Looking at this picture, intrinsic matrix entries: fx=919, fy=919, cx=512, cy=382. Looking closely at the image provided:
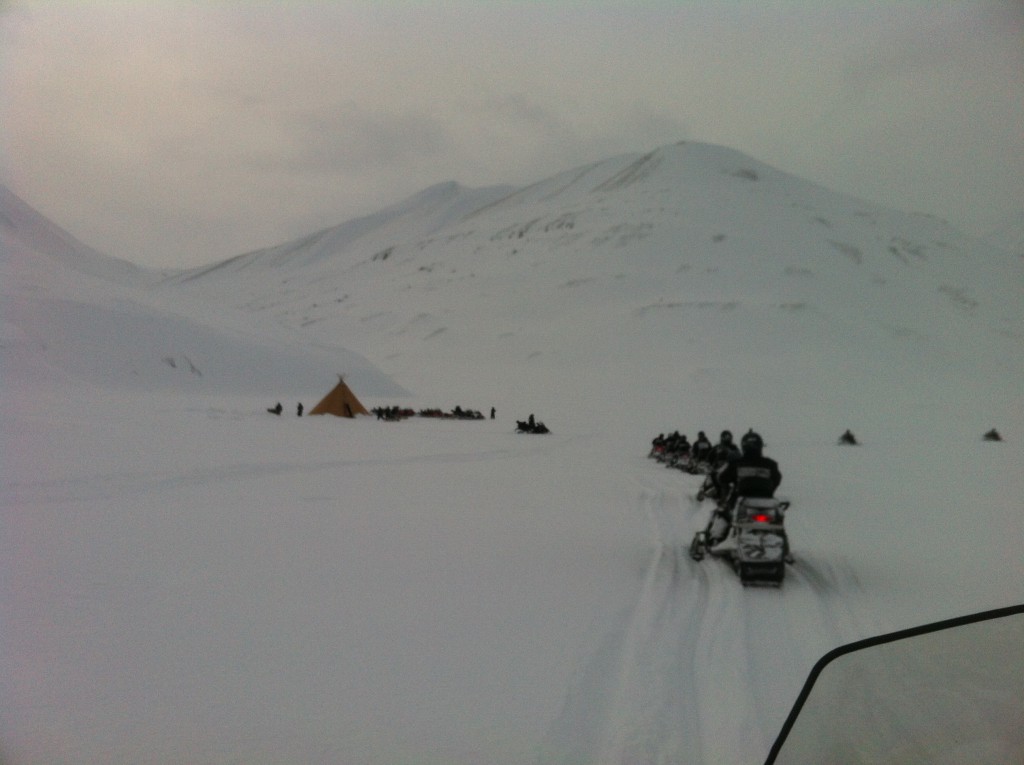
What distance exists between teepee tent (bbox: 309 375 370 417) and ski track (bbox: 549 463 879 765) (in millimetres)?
25276

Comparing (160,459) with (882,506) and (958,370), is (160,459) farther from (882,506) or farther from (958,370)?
(958,370)

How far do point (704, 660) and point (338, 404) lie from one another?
2915 cm

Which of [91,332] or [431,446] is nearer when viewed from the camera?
[431,446]

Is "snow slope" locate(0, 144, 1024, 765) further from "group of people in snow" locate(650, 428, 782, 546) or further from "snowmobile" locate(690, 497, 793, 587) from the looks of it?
"group of people in snow" locate(650, 428, 782, 546)

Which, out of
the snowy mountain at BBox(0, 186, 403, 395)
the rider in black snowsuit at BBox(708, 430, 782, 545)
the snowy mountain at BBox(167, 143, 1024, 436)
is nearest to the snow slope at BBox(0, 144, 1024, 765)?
the snowy mountain at BBox(0, 186, 403, 395)

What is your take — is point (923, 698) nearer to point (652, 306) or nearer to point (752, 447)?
point (752, 447)

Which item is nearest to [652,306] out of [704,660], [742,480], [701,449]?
[701,449]

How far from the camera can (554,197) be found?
14575cm

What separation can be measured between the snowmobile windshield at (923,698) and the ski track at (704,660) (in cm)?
180

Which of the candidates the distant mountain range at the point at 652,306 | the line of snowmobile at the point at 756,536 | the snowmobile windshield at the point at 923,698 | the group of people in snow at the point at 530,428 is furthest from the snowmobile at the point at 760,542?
the distant mountain range at the point at 652,306

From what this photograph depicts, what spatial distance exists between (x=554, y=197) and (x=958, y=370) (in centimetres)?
9289

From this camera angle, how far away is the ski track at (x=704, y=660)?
450cm

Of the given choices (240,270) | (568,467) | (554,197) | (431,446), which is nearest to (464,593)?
(568,467)

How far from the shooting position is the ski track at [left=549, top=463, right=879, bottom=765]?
4.50 meters
